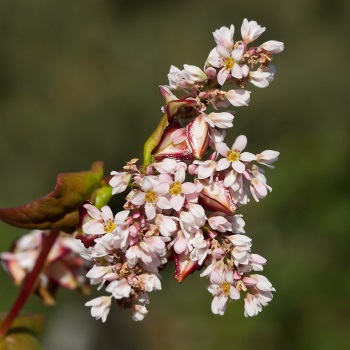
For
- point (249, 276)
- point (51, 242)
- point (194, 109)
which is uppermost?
point (194, 109)

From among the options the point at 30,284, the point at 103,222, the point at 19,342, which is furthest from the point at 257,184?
the point at 19,342

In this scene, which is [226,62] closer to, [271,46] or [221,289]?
[271,46]

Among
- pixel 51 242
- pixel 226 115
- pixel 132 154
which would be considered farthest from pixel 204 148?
pixel 132 154

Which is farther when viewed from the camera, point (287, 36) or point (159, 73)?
point (287, 36)

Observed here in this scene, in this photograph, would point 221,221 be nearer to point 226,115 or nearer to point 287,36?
point 226,115

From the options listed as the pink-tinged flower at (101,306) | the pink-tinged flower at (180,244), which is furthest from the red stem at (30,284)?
the pink-tinged flower at (180,244)

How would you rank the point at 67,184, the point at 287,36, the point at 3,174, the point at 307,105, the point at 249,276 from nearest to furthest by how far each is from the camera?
the point at 249,276, the point at 67,184, the point at 3,174, the point at 307,105, the point at 287,36

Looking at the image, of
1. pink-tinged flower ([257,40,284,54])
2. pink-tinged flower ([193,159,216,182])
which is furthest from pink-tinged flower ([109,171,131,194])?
pink-tinged flower ([257,40,284,54])
